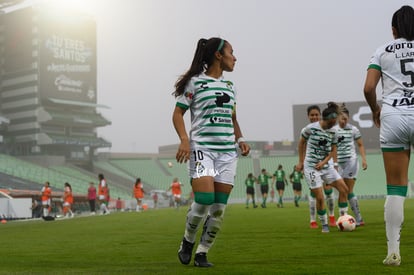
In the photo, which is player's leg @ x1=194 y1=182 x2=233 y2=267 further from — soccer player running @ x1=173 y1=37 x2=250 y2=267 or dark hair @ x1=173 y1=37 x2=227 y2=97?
dark hair @ x1=173 y1=37 x2=227 y2=97

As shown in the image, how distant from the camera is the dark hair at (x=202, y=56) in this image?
237 inches

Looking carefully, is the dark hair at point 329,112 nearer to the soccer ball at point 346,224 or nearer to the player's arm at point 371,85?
the soccer ball at point 346,224

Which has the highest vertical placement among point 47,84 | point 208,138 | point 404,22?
point 47,84

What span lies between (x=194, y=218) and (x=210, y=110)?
1.08 meters

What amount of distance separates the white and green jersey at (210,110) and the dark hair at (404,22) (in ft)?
5.66

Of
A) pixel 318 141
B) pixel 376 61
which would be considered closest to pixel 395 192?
pixel 376 61

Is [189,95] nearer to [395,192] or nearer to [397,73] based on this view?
[397,73]

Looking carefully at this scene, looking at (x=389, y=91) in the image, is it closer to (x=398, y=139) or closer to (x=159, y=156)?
(x=398, y=139)

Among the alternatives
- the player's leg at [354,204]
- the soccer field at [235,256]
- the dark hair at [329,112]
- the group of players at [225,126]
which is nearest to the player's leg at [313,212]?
the player's leg at [354,204]

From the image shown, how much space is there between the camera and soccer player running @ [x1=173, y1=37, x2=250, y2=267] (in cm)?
577

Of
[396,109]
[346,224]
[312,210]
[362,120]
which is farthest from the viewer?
[362,120]

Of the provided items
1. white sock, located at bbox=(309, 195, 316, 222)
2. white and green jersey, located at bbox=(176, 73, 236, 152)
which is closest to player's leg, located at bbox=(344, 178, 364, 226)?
white sock, located at bbox=(309, 195, 316, 222)

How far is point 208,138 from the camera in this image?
585 centimetres

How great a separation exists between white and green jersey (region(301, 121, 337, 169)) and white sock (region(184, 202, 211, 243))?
18.0 feet
